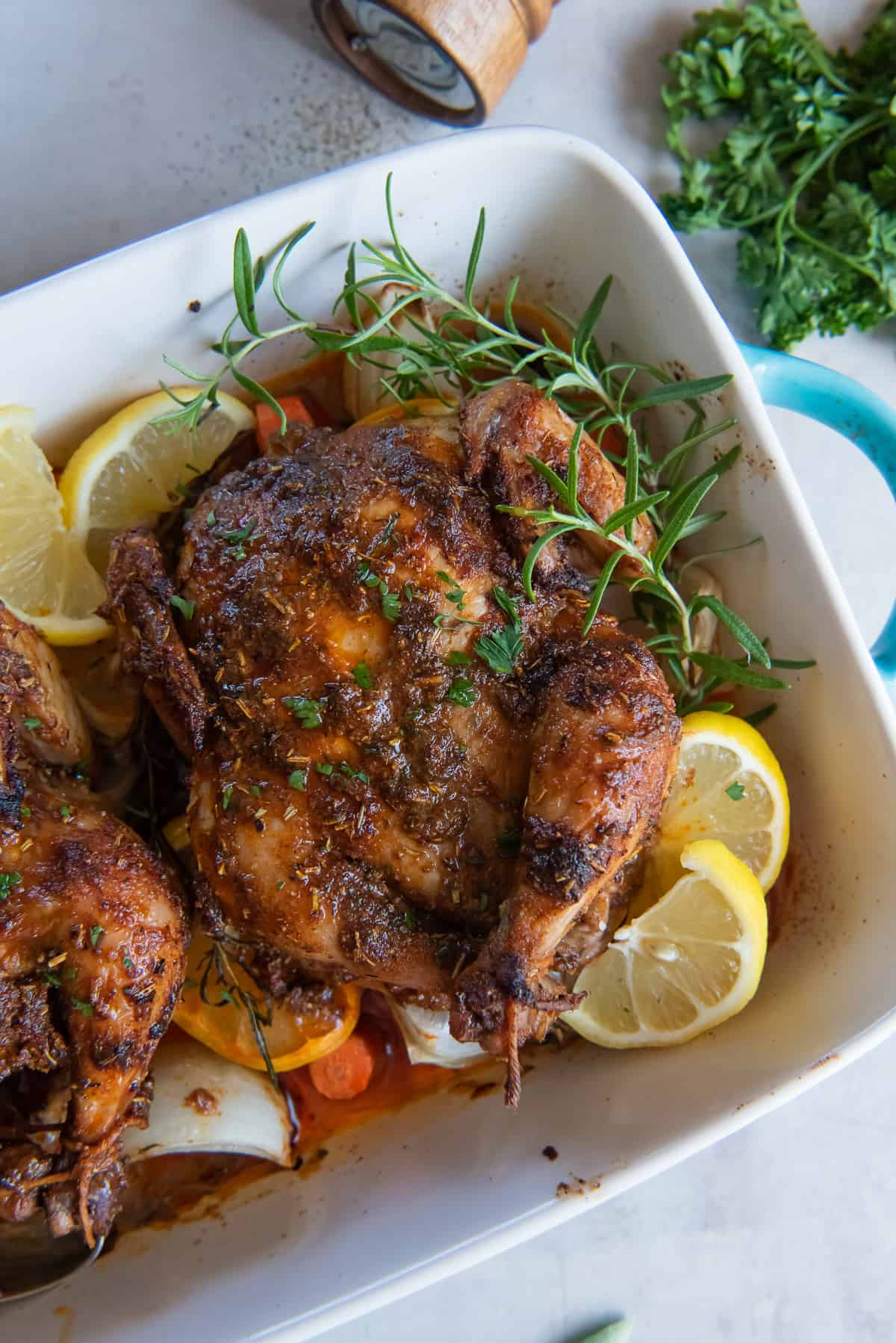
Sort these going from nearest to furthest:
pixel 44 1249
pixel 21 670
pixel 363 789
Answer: pixel 363 789
pixel 21 670
pixel 44 1249

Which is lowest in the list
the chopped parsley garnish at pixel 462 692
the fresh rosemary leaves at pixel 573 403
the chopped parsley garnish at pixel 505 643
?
the chopped parsley garnish at pixel 462 692

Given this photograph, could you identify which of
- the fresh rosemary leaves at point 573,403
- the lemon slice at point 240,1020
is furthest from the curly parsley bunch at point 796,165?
the lemon slice at point 240,1020

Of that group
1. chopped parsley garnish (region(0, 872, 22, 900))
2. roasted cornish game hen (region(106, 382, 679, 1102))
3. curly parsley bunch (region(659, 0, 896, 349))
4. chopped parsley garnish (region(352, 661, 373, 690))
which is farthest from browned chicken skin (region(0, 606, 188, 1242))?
curly parsley bunch (region(659, 0, 896, 349))

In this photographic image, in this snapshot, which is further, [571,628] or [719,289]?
[719,289]

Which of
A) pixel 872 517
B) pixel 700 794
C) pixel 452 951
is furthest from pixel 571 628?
pixel 872 517

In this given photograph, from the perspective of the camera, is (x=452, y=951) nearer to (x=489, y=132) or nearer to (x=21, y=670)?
(x=21, y=670)

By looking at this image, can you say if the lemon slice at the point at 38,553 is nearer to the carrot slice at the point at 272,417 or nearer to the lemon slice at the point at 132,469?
the lemon slice at the point at 132,469

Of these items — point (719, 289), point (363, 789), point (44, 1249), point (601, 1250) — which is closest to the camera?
point (363, 789)
